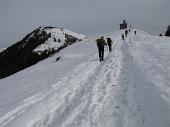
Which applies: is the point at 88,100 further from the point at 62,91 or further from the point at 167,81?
the point at 167,81

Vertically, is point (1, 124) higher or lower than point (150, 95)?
lower

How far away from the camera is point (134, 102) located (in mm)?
8750

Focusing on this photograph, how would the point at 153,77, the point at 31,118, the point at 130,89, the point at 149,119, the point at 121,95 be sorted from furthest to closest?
the point at 153,77 < the point at 130,89 < the point at 121,95 < the point at 31,118 < the point at 149,119

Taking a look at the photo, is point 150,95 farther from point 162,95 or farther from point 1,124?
point 1,124

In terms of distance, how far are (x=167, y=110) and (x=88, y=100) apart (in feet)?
10.7

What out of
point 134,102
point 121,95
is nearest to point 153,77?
point 121,95

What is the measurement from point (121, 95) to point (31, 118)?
132 inches

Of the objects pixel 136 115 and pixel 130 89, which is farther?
pixel 130 89

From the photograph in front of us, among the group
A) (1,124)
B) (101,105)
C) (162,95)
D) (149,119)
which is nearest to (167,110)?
(149,119)

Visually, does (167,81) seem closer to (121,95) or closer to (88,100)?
(121,95)

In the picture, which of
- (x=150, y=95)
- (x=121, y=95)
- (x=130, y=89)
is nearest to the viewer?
(x=150, y=95)

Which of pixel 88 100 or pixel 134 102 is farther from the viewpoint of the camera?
pixel 88 100

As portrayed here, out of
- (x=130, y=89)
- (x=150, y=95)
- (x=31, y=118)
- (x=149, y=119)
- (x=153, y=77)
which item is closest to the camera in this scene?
(x=149, y=119)

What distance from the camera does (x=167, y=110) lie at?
7.48 meters
